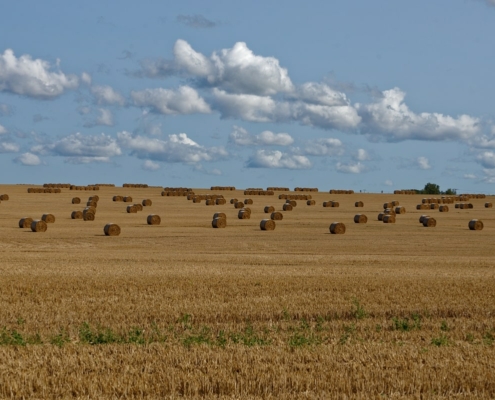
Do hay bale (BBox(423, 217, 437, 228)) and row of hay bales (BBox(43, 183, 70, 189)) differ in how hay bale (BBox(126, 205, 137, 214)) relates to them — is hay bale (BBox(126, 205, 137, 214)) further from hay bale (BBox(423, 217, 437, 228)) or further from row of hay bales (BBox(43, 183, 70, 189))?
row of hay bales (BBox(43, 183, 70, 189))

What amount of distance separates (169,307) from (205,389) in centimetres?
695

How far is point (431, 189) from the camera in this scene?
10906 centimetres

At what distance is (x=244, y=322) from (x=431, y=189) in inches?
3891

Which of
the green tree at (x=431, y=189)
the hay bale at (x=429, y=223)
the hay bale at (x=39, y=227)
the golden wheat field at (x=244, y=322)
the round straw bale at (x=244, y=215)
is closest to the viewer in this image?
the golden wheat field at (x=244, y=322)

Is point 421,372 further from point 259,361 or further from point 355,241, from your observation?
point 355,241

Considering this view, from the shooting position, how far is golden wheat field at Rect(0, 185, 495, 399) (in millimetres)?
8789

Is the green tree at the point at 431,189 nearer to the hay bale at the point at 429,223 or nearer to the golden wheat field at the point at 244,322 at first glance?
the hay bale at the point at 429,223

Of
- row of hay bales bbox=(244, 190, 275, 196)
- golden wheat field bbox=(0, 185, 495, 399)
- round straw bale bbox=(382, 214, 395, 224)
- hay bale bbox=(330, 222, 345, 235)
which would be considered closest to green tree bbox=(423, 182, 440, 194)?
row of hay bales bbox=(244, 190, 275, 196)

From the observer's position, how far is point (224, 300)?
16.6 m

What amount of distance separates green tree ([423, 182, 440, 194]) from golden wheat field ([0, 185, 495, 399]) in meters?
76.1

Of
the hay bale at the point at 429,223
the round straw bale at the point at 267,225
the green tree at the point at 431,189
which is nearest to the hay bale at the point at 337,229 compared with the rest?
the round straw bale at the point at 267,225

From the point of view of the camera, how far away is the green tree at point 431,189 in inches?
4251

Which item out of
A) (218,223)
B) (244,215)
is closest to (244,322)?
(218,223)

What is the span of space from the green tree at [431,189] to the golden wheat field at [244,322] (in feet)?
250
